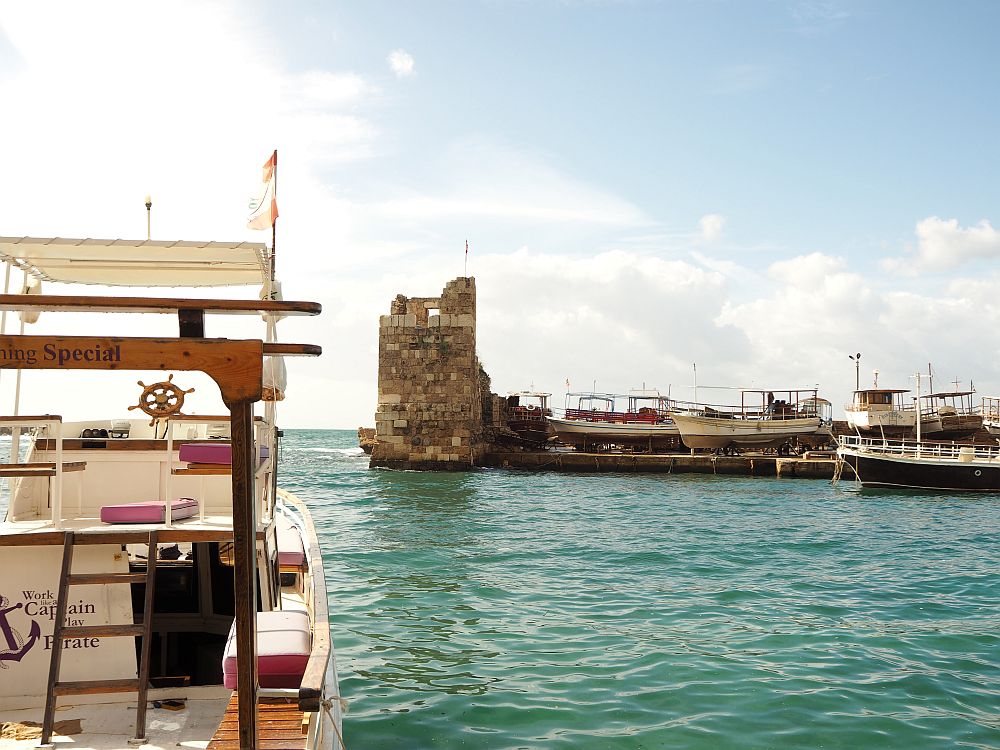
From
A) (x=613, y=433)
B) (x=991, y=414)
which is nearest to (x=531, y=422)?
(x=613, y=433)

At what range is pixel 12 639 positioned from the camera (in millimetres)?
5473

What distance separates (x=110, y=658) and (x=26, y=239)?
11.8 ft

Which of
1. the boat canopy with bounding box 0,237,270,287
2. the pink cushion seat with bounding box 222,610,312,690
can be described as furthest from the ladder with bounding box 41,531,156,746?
the boat canopy with bounding box 0,237,270,287

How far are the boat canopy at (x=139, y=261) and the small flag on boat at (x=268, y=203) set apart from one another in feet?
5.64

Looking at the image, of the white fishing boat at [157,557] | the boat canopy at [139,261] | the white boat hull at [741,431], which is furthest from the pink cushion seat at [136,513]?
the white boat hull at [741,431]

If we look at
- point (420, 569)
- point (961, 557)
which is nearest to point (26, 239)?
point (420, 569)

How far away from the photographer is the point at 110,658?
18.0 ft

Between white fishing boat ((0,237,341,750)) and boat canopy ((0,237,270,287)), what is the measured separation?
24 mm

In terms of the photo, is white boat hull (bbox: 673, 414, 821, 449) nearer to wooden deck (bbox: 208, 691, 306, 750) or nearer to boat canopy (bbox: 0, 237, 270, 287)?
boat canopy (bbox: 0, 237, 270, 287)

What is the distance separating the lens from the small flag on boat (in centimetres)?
980

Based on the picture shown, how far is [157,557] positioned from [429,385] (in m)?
29.9

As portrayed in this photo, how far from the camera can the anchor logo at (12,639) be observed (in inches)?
214

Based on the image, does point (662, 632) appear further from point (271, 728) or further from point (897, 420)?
point (897, 420)

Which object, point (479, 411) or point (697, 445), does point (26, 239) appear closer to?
point (479, 411)
